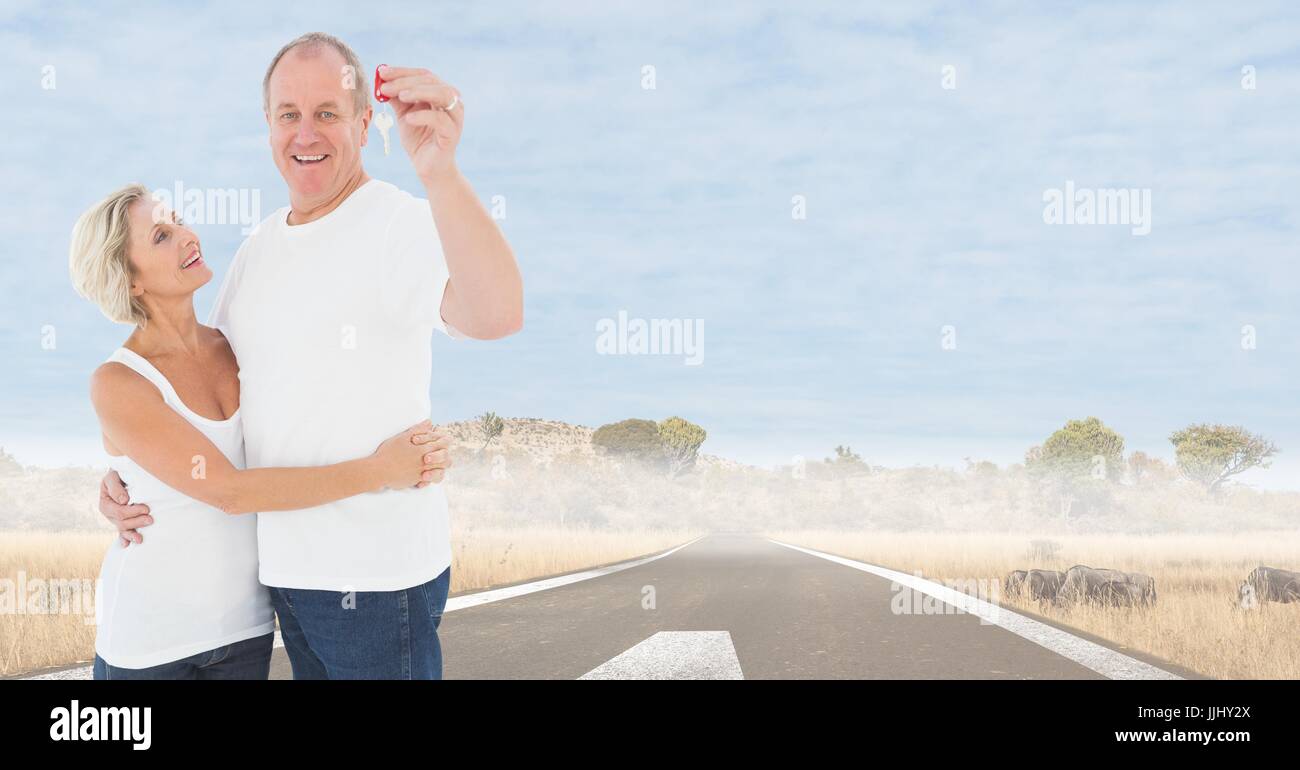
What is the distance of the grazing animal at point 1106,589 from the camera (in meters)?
9.31

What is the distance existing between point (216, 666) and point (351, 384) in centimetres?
91

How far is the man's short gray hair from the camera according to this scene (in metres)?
2.21

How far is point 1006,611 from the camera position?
8.54 meters

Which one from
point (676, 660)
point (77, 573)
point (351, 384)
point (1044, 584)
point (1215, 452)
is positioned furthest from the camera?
point (1215, 452)

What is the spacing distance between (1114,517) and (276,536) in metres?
62.1

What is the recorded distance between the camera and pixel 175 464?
6.72 ft

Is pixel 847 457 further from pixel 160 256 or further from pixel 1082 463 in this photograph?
pixel 160 256

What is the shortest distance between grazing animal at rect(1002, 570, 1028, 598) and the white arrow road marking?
5183mm

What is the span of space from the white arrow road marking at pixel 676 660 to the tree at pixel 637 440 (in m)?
62.3

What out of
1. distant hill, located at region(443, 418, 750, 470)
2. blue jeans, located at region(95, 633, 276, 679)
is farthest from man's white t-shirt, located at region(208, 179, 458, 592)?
distant hill, located at region(443, 418, 750, 470)

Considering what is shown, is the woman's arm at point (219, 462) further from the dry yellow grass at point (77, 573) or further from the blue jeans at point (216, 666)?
the dry yellow grass at point (77, 573)

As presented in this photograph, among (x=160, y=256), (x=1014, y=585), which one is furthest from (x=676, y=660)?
(x=1014, y=585)

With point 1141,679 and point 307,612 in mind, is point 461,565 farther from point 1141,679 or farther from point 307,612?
point 307,612

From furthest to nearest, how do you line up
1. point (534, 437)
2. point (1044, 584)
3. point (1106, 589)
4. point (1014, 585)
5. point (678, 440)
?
point (534, 437), point (678, 440), point (1014, 585), point (1044, 584), point (1106, 589)
